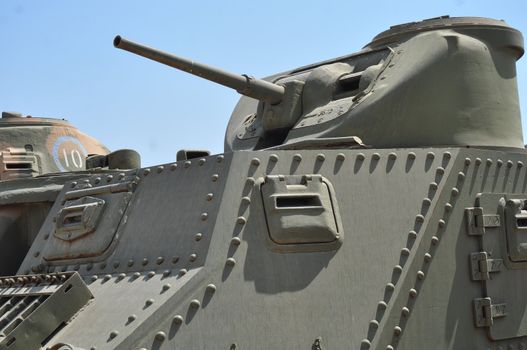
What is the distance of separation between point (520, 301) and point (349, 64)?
255 centimetres

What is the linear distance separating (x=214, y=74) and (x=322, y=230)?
8.01 feet

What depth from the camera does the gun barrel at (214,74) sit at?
6.66 metres

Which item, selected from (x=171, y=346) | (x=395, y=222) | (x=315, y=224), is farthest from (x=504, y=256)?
(x=171, y=346)

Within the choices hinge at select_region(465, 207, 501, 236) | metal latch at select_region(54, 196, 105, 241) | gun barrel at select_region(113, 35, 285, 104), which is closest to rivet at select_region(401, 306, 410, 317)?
hinge at select_region(465, 207, 501, 236)

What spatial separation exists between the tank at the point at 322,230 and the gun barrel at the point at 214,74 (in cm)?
1

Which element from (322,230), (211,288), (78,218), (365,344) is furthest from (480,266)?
(78,218)

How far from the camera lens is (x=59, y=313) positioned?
4.71m

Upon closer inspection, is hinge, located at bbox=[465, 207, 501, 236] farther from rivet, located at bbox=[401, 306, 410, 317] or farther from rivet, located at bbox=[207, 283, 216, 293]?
rivet, located at bbox=[207, 283, 216, 293]

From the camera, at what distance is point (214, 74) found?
23.0ft

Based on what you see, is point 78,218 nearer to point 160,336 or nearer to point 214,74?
point 160,336

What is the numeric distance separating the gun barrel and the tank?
1cm

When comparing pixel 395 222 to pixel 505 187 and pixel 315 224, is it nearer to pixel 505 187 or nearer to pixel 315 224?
pixel 315 224

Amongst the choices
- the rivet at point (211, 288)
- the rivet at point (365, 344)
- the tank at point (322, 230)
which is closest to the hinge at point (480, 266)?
the tank at point (322, 230)

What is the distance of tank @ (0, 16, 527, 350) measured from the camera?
4.67 meters
